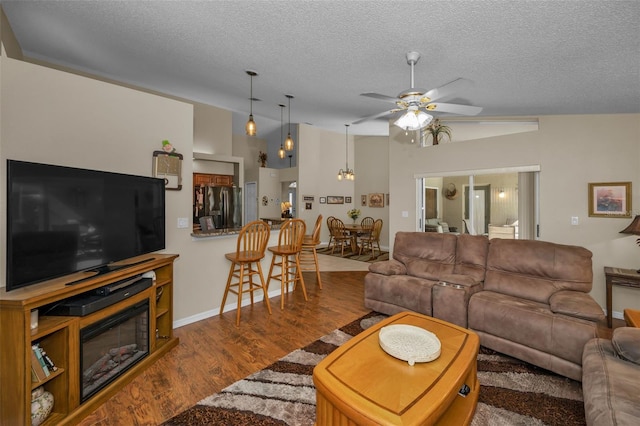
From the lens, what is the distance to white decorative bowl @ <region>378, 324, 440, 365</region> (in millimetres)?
1600

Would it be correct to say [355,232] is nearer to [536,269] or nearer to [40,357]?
[536,269]

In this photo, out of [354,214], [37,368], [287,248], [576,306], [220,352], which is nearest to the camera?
[37,368]

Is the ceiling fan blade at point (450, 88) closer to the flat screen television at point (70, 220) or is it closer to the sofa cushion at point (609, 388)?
the sofa cushion at point (609, 388)

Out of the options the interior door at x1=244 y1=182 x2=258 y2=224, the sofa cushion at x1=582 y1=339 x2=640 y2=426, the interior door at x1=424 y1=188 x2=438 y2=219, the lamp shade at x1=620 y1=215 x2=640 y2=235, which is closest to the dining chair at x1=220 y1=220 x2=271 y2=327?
the sofa cushion at x1=582 y1=339 x2=640 y2=426

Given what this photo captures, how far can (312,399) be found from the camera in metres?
1.91

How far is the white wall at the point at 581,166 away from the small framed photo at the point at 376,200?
4.01 metres

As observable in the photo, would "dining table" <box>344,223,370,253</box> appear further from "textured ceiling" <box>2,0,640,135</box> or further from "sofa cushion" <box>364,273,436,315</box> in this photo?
"textured ceiling" <box>2,0,640,135</box>

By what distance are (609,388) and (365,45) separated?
295cm

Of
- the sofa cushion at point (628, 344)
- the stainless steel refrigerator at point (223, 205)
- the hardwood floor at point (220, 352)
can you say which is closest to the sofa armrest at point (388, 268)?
the hardwood floor at point (220, 352)

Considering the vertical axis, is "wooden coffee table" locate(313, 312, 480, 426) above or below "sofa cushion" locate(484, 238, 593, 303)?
below

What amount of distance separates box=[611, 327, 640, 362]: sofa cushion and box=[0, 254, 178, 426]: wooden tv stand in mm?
3303

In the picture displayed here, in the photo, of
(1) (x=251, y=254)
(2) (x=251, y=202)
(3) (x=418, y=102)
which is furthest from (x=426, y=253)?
(2) (x=251, y=202)

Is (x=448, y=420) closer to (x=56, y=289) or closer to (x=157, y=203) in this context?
(x=56, y=289)

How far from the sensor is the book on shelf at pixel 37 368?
Result: 158 centimetres
